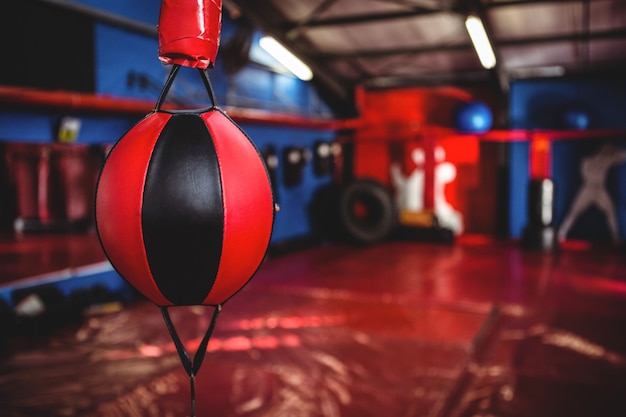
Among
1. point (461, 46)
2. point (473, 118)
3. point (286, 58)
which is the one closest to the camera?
point (286, 58)

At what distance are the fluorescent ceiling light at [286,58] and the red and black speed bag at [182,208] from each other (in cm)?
567

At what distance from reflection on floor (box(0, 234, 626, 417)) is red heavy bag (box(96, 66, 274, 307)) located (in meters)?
1.53

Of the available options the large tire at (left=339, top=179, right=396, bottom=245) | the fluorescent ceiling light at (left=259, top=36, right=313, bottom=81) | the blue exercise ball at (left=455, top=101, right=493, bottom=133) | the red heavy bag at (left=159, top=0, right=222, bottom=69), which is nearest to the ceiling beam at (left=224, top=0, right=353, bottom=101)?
the fluorescent ceiling light at (left=259, top=36, right=313, bottom=81)

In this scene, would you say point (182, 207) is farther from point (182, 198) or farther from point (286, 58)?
point (286, 58)

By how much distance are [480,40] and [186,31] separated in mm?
6151

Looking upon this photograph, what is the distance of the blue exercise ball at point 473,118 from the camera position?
7.93 metres

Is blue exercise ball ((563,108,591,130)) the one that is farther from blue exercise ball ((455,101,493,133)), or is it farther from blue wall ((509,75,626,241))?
blue exercise ball ((455,101,493,133))

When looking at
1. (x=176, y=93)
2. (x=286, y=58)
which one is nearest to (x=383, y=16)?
(x=286, y=58)

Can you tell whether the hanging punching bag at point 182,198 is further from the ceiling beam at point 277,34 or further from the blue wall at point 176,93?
the ceiling beam at point 277,34

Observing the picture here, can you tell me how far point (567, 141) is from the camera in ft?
27.8

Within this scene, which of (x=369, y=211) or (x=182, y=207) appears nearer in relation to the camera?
(x=182, y=207)

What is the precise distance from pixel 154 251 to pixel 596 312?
13.3 feet

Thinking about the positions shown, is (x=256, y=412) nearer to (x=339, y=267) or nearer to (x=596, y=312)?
(x=596, y=312)

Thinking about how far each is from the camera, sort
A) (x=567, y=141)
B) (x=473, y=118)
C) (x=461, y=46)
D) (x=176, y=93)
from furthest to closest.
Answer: (x=567, y=141)
(x=473, y=118)
(x=461, y=46)
(x=176, y=93)
